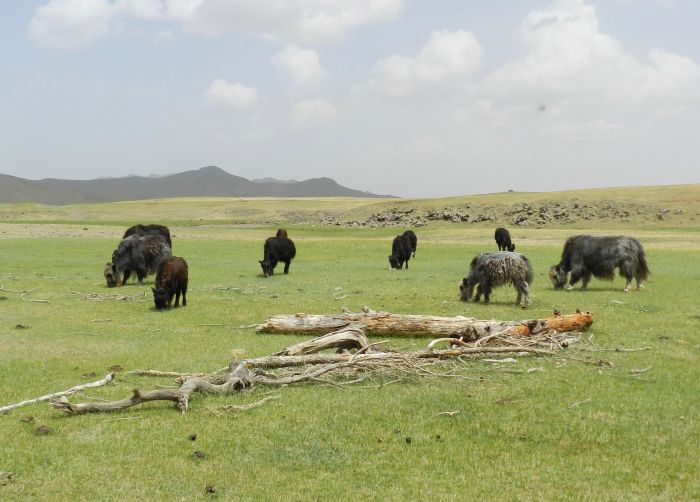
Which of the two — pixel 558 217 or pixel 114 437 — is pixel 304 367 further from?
pixel 558 217

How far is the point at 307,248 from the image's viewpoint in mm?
44969

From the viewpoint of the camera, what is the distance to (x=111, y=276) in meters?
24.5

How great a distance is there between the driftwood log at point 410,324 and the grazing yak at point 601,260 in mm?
9097

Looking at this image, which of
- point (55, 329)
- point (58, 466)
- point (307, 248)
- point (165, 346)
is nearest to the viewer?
point (58, 466)

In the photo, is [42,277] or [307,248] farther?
[307,248]

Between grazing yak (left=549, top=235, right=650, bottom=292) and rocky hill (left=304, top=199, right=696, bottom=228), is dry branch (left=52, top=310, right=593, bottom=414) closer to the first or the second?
grazing yak (left=549, top=235, right=650, bottom=292)

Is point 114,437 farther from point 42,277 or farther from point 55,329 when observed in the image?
point 42,277

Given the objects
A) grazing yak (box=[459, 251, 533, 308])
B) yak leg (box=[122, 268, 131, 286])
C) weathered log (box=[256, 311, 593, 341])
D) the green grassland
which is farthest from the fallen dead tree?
yak leg (box=[122, 268, 131, 286])

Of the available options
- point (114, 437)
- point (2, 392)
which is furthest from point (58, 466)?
point (2, 392)

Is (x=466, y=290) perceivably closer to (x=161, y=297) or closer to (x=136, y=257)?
(x=161, y=297)

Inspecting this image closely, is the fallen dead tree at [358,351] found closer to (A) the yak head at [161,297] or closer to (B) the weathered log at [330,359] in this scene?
(B) the weathered log at [330,359]

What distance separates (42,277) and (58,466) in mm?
21677

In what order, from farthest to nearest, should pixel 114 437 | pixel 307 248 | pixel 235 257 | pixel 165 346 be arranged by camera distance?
pixel 307 248 < pixel 235 257 < pixel 165 346 < pixel 114 437

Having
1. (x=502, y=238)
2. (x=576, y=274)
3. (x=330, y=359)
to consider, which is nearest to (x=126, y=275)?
(x=330, y=359)
